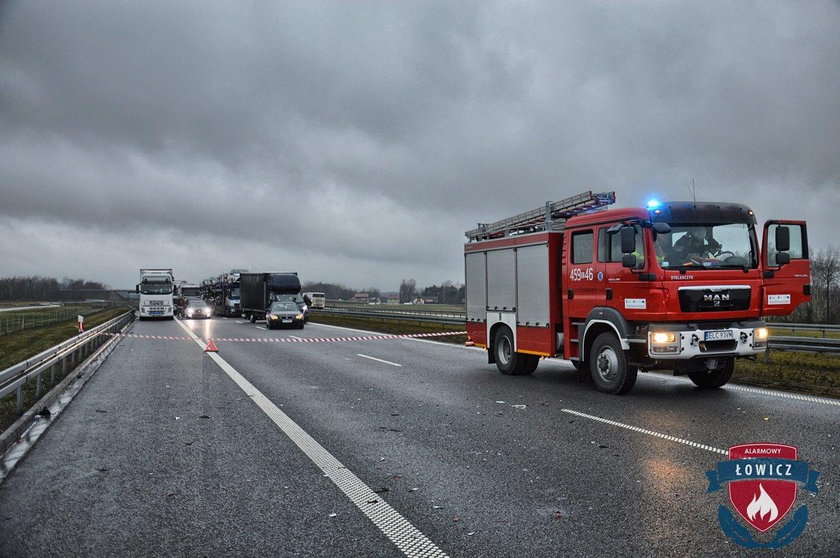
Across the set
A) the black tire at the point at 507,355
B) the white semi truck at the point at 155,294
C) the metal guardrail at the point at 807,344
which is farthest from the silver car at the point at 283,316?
the metal guardrail at the point at 807,344

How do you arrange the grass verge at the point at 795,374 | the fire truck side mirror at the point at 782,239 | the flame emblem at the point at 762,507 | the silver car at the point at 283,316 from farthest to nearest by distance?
the silver car at the point at 283,316, the grass verge at the point at 795,374, the fire truck side mirror at the point at 782,239, the flame emblem at the point at 762,507

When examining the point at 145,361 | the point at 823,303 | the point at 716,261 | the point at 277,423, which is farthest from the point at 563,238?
the point at 823,303

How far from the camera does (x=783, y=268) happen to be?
9602 mm

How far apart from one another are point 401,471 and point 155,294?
39.4m

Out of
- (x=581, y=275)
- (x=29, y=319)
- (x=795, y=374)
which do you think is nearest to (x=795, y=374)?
(x=795, y=374)

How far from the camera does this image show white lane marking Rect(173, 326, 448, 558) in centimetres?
387

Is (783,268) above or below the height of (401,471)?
above

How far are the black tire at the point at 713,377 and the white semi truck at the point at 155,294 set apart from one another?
37.4 m

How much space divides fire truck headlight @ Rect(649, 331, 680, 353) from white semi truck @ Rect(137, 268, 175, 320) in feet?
125

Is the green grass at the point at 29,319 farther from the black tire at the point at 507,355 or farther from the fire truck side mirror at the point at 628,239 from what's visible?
the fire truck side mirror at the point at 628,239

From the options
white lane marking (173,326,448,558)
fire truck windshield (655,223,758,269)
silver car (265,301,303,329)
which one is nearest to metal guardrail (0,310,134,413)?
white lane marking (173,326,448,558)

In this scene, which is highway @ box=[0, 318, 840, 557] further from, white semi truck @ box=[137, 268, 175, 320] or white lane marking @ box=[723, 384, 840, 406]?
white semi truck @ box=[137, 268, 175, 320]

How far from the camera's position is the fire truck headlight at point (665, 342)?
28.5 ft

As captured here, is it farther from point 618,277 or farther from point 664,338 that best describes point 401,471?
point 618,277
